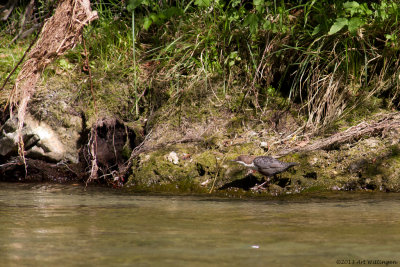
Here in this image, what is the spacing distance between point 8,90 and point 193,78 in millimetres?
2139

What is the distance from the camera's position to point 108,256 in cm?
→ 204

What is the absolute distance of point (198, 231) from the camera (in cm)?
257

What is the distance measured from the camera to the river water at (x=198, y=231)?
2.01 m

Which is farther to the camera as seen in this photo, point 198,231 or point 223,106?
point 223,106

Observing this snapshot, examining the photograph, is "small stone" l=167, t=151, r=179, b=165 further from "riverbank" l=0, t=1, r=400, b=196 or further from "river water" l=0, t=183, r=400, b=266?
"river water" l=0, t=183, r=400, b=266

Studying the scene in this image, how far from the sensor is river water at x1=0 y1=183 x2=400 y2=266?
2014 millimetres

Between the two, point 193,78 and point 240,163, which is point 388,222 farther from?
point 193,78

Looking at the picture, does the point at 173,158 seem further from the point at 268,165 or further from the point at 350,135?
the point at 350,135

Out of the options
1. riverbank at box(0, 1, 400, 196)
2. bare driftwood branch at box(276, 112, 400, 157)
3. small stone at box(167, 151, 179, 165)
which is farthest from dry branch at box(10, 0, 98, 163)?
bare driftwood branch at box(276, 112, 400, 157)

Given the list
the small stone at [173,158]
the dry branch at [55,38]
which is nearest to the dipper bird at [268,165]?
the small stone at [173,158]

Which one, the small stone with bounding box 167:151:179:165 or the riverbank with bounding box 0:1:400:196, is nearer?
the riverbank with bounding box 0:1:400:196

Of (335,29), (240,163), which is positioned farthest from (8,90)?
(335,29)

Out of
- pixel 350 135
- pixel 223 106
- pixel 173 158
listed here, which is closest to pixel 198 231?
pixel 173 158

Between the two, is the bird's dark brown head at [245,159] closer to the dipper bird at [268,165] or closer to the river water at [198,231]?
the dipper bird at [268,165]
